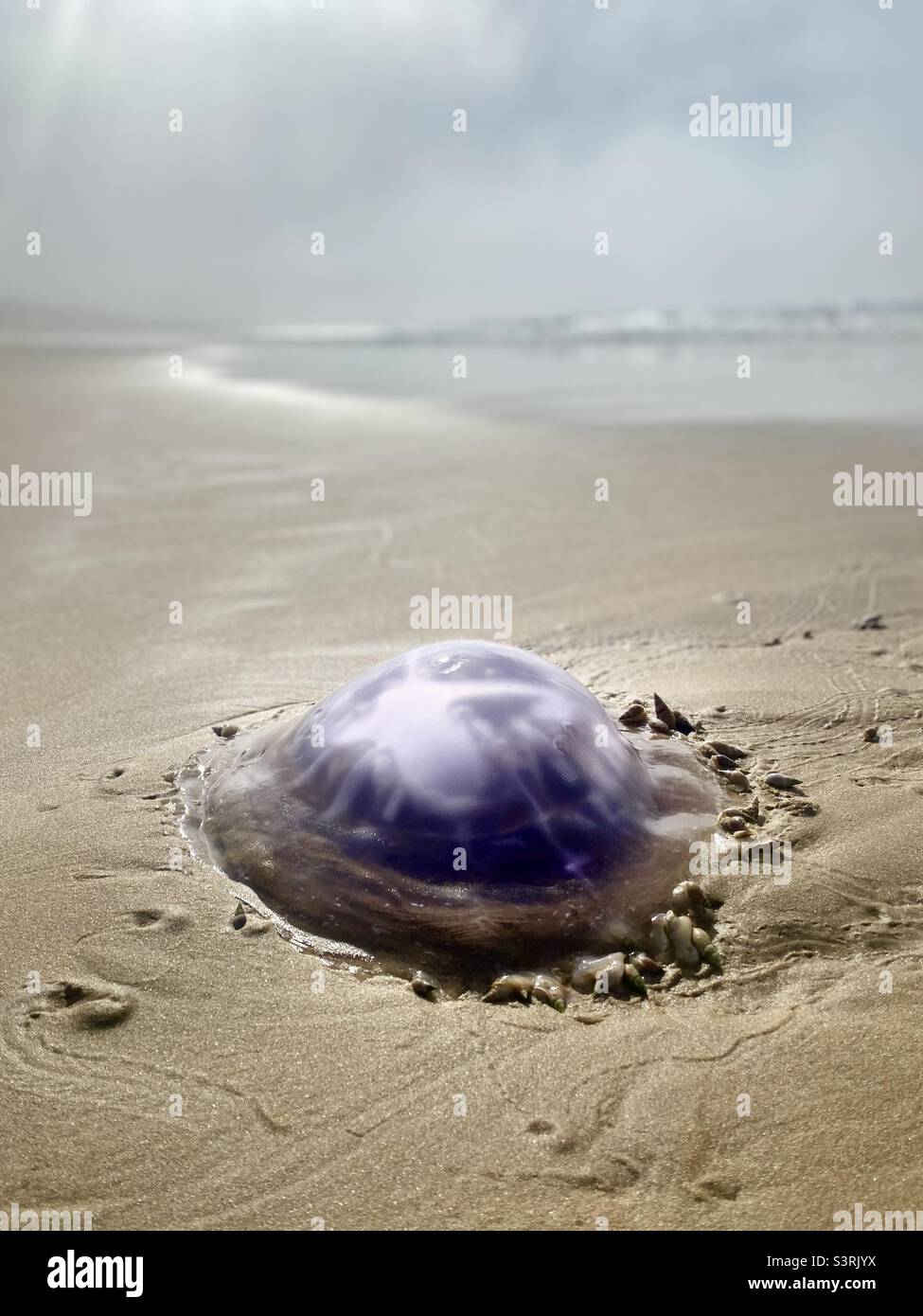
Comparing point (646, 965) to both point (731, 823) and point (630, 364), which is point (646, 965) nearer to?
point (731, 823)

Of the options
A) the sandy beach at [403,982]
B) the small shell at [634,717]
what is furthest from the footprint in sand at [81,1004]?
the small shell at [634,717]

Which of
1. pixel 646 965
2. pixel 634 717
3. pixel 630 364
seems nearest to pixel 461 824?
pixel 646 965

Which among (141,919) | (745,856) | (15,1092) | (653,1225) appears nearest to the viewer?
(653,1225)

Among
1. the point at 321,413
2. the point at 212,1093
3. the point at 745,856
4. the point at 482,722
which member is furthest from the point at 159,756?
the point at 321,413

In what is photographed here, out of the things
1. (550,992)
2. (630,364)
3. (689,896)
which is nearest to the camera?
(550,992)

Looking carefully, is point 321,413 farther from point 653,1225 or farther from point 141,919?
point 653,1225

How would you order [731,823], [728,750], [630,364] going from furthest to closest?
[630,364] < [728,750] < [731,823]

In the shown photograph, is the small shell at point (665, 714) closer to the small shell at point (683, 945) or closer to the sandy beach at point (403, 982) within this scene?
the sandy beach at point (403, 982)
